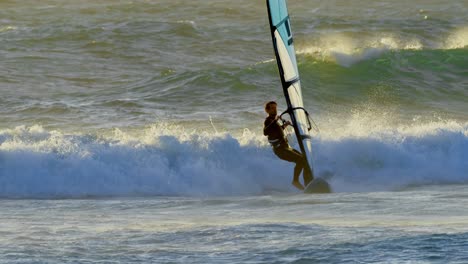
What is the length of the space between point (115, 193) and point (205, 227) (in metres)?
3.66

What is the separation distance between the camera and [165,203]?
461 inches

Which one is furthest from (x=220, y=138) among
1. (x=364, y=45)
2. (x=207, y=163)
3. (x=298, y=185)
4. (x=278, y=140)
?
(x=364, y=45)

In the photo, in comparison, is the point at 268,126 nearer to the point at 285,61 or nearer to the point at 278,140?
the point at 278,140

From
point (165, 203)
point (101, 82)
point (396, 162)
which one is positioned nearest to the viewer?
point (165, 203)

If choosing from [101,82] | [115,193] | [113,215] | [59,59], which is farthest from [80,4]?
[113,215]

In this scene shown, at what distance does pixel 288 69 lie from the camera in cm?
1190

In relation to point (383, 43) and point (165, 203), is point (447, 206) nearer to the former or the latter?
point (165, 203)

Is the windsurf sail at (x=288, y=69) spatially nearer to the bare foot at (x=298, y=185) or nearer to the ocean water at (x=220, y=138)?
the bare foot at (x=298, y=185)

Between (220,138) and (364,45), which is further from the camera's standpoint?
(364,45)

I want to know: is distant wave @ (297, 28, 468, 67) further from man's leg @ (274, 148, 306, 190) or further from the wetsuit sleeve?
the wetsuit sleeve

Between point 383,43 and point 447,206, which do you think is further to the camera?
point 383,43

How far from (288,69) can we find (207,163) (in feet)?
7.86

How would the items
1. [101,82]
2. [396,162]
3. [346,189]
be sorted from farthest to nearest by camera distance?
[101,82]
[396,162]
[346,189]

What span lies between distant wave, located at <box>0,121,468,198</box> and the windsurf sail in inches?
43.6
